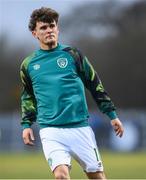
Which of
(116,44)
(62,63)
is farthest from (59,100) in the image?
(116,44)

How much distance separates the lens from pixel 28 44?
49.8 m

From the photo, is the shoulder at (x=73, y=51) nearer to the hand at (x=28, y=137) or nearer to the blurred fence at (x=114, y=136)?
the hand at (x=28, y=137)

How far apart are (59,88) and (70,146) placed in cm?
62

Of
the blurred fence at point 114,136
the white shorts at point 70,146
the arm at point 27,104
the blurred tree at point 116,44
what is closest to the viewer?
the white shorts at point 70,146

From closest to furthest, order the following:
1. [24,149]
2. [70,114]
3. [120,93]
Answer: [70,114]
[24,149]
[120,93]

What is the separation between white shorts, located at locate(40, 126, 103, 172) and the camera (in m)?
9.31

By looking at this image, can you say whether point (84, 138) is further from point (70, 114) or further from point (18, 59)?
point (18, 59)

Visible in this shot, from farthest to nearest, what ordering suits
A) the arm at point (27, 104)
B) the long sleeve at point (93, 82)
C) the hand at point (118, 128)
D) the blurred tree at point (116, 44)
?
1. the blurred tree at point (116, 44)
2. the arm at point (27, 104)
3. the long sleeve at point (93, 82)
4. the hand at point (118, 128)

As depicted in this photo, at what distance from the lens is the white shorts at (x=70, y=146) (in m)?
Answer: 9.31

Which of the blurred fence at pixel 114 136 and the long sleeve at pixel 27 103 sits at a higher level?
the long sleeve at pixel 27 103

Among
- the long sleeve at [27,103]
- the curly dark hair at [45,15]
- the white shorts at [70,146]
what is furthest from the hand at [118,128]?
the curly dark hair at [45,15]

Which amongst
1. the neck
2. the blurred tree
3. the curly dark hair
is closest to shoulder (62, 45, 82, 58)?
the neck

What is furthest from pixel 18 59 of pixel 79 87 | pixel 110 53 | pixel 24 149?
pixel 79 87

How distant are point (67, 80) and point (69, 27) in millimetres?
38881
